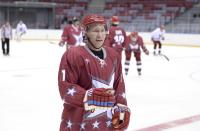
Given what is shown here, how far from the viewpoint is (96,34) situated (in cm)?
214

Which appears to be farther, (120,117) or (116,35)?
(116,35)

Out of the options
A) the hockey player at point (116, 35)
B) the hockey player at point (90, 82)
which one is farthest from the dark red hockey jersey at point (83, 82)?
the hockey player at point (116, 35)

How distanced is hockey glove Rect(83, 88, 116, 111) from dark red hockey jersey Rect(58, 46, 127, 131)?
0.05 m

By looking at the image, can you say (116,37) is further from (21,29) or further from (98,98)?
(21,29)

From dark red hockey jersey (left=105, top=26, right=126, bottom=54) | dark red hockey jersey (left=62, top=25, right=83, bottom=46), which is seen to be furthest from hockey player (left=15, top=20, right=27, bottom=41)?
dark red hockey jersey (left=105, top=26, right=126, bottom=54)

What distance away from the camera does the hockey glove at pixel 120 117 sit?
2154 mm

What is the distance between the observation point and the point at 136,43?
8820mm

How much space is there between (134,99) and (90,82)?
13.2 ft

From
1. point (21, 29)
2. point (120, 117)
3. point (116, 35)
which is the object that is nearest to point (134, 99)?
point (116, 35)

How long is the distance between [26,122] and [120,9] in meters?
21.3

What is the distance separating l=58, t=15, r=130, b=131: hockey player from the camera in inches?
83.1

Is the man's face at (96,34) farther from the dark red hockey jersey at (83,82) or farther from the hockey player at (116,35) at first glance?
the hockey player at (116,35)

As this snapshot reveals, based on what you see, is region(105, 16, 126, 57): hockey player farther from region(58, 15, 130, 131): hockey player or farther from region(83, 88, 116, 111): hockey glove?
region(83, 88, 116, 111): hockey glove

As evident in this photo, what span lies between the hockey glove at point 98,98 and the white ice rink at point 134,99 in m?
2.37
